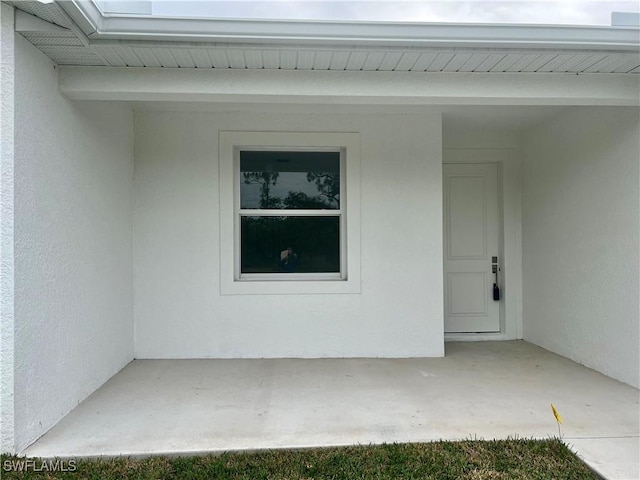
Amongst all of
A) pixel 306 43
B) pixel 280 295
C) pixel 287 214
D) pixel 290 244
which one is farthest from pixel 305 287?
pixel 306 43

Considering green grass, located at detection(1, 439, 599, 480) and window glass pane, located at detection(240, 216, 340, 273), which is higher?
Result: window glass pane, located at detection(240, 216, 340, 273)

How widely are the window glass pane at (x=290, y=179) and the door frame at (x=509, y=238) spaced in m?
1.72

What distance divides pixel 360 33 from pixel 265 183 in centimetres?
236

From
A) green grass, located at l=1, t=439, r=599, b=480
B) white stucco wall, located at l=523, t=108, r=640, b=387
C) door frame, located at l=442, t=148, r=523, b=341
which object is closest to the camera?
green grass, located at l=1, t=439, r=599, b=480

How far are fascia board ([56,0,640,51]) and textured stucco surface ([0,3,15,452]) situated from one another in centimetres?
48

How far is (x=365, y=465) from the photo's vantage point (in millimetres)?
2396

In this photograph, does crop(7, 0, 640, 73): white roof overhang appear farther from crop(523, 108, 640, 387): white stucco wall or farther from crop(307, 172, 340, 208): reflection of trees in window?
crop(307, 172, 340, 208): reflection of trees in window

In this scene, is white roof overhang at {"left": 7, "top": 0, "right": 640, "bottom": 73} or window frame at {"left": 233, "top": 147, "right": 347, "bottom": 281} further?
window frame at {"left": 233, "top": 147, "right": 347, "bottom": 281}

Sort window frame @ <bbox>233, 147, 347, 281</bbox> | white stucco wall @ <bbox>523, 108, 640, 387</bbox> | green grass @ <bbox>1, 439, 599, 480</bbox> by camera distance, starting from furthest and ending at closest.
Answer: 1. window frame @ <bbox>233, 147, 347, 281</bbox>
2. white stucco wall @ <bbox>523, 108, 640, 387</bbox>
3. green grass @ <bbox>1, 439, 599, 480</bbox>

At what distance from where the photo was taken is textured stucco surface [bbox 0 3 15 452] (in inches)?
95.3

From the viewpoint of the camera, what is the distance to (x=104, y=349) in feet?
12.3

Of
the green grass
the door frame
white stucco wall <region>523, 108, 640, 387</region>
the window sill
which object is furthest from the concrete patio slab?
the door frame

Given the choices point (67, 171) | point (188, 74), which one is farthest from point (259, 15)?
point (67, 171)

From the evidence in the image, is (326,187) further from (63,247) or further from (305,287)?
(63,247)
